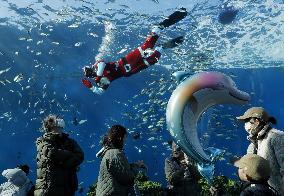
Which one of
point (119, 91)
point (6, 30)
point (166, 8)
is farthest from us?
point (119, 91)

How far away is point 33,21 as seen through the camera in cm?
3056

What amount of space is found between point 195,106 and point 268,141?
1.17 metres

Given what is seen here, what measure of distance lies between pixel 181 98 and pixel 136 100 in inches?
2311

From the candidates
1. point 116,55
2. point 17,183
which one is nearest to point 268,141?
point 17,183

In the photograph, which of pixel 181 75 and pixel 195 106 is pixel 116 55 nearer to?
pixel 181 75

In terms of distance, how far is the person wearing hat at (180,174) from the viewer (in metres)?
7.17

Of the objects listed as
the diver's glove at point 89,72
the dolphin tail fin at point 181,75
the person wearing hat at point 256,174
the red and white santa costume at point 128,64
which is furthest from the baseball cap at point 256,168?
the red and white santa costume at point 128,64

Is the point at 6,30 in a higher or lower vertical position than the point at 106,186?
lower

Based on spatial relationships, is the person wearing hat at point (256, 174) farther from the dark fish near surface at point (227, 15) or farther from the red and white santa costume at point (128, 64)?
the dark fish near surface at point (227, 15)

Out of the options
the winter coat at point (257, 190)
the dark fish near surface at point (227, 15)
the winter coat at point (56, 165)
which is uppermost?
the winter coat at point (257, 190)

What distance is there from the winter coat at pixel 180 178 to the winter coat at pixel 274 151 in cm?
245

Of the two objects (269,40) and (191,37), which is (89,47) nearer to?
(191,37)

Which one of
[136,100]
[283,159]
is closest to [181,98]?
[283,159]

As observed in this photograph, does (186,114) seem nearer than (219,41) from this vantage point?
Yes
